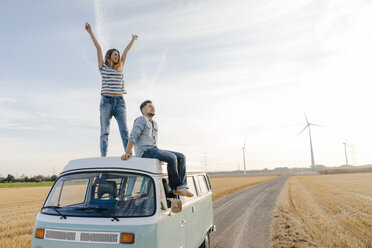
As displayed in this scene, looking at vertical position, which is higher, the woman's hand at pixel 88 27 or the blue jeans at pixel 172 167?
the woman's hand at pixel 88 27

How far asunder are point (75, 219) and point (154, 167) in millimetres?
1208

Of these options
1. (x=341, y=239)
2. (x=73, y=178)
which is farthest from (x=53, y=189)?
(x=341, y=239)

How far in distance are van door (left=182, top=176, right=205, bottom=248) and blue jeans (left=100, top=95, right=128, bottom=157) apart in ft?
5.65

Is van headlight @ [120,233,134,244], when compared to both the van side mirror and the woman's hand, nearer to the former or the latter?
the van side mirror

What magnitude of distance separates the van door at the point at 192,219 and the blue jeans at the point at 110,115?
1723 mm

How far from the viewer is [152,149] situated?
4957 millimetres

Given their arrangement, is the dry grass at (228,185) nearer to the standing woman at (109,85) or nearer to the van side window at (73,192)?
the standing woman at (109,85)

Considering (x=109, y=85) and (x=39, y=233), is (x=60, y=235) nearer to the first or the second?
(x=39, y=233)

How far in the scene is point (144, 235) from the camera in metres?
3.53

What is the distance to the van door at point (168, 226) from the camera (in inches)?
150

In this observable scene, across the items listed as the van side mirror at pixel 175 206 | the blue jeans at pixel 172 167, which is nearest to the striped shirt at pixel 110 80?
the blue jeans at pixel 172 167

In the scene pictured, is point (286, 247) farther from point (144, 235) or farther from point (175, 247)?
point (144, 235)

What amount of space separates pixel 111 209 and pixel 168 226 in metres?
0.86

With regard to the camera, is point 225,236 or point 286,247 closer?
point 286,247
